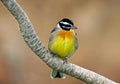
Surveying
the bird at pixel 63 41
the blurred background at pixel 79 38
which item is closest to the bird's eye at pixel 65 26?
the bird at pixel 63 41

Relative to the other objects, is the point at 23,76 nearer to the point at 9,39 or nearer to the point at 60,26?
the point at 9,39

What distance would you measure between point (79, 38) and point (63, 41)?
8.75ft

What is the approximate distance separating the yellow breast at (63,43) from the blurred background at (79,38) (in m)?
2.55

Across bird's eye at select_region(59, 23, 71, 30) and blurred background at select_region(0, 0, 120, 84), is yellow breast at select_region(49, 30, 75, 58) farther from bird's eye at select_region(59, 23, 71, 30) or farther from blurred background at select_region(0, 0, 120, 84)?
blurred background at select_region(0, 0, 120, 84)

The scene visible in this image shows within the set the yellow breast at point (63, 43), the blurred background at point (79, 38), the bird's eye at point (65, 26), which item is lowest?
the blurred background at point (79, 38)

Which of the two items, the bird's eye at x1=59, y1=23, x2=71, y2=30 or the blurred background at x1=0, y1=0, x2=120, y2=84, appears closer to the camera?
the bird's eye at x1=59, y1=23, x2=71, y2=30

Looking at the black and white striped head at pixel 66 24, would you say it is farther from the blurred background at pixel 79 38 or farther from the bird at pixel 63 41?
the blurred background at pixel 79 38

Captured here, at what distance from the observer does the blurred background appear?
208 inches

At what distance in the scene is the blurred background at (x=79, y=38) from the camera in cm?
529

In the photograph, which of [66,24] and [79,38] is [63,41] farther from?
[79,38]

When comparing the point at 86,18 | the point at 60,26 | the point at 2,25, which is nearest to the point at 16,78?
the point at 2,25

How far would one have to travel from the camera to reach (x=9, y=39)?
17.9ft

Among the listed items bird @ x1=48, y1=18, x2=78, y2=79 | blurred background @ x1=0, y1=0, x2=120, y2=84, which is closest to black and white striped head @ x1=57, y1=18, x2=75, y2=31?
bird @ x1=48, y1=18, x2=78, y2=79

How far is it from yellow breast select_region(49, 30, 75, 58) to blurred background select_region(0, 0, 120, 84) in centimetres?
255
